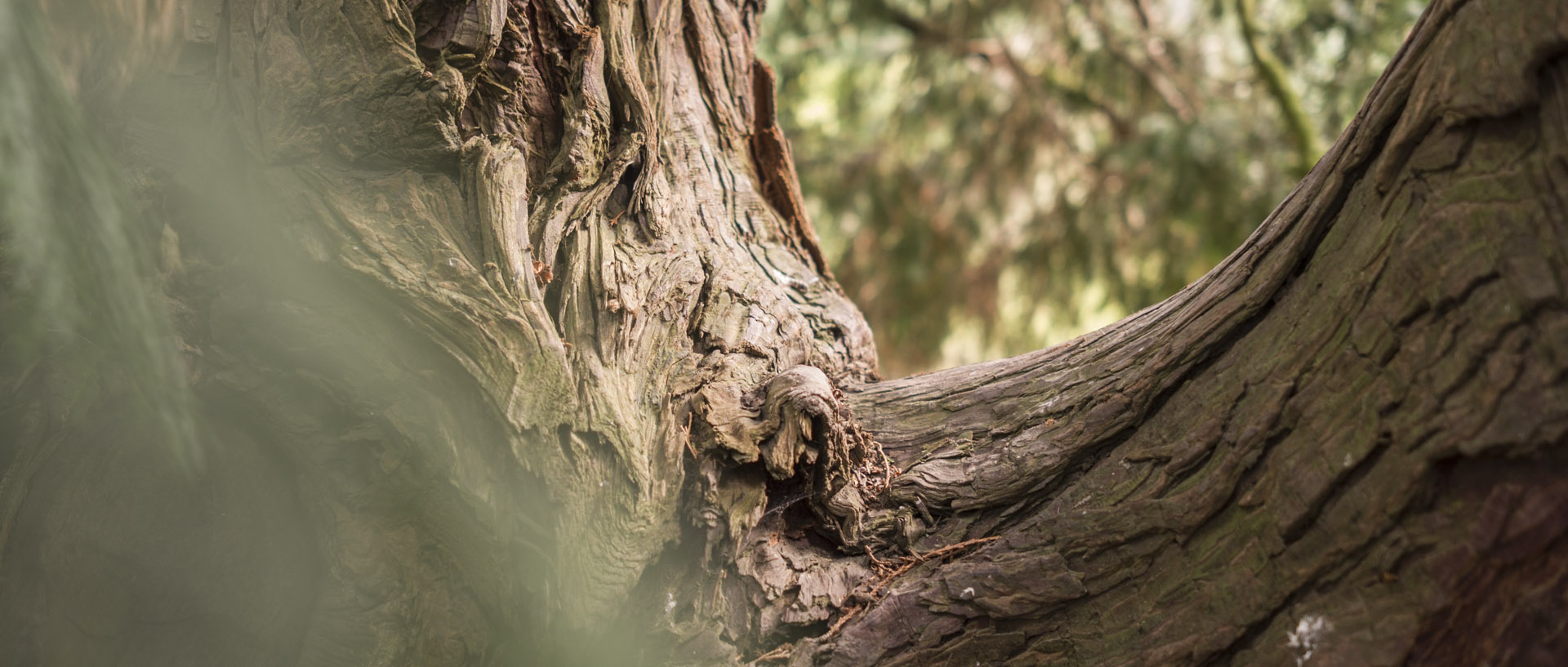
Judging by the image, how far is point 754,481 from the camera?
142 centimetres

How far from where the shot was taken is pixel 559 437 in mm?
1348

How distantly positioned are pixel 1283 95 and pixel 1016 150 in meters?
1.89

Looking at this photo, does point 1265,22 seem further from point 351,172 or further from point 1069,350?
point 351,172

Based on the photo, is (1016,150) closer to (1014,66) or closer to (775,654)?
(1014,66)

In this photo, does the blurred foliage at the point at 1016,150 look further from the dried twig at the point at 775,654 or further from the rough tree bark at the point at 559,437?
the dried twig at the point at 775,654

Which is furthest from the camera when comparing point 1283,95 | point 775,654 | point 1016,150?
point 1016,150

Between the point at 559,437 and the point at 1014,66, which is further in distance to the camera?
the point at 1014,66

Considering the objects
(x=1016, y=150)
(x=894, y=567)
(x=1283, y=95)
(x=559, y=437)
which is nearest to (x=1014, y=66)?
(x=1016, y=150)

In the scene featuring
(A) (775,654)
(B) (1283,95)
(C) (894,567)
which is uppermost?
(B) (1283,95)

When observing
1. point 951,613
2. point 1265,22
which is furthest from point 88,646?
point 1265,22

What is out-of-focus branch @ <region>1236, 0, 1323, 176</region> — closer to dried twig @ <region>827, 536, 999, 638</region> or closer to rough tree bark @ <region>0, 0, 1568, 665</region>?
rough tree bark @ <region>0, 0, 1568, 665</region>

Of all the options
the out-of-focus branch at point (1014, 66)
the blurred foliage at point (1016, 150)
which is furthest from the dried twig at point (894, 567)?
the out-of-focus branch at point (1014, 66)

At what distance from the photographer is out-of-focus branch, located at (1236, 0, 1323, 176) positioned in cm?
383

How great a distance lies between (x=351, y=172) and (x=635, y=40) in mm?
661
